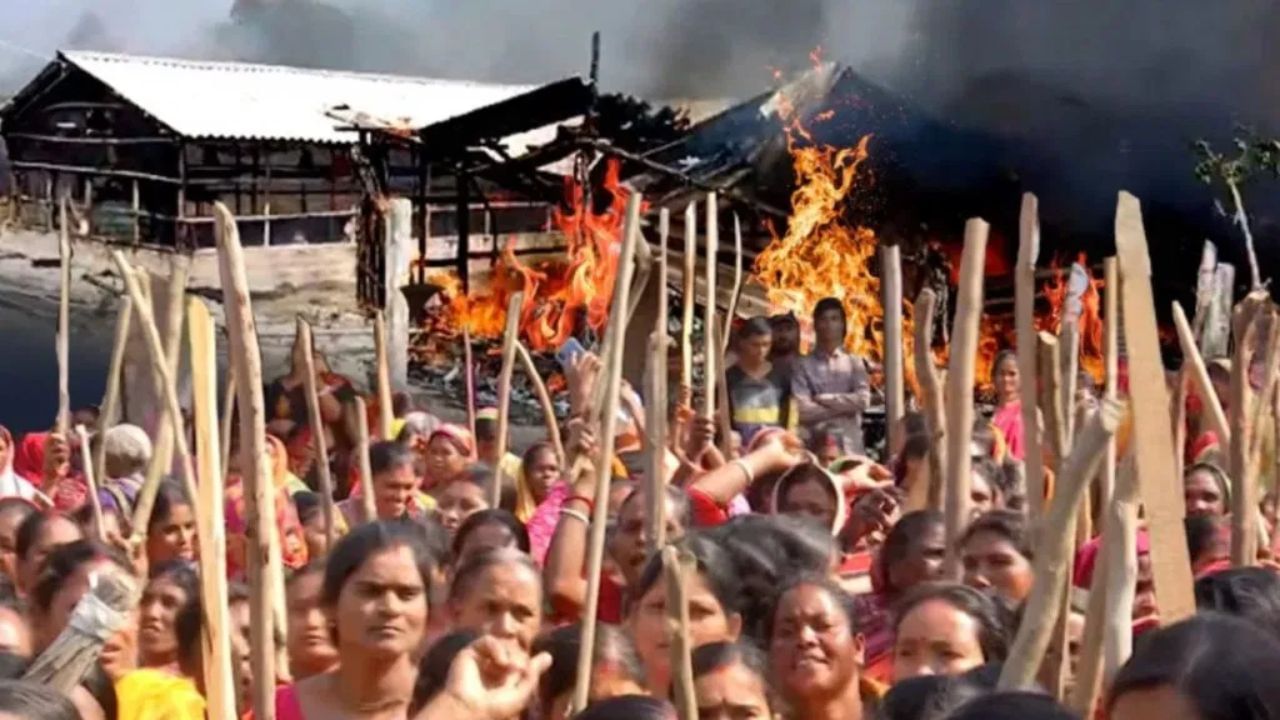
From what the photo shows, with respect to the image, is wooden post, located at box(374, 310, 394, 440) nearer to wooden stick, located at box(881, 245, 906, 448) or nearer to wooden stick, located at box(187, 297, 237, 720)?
wooden stick, located at box(881, 245, 906, 448)

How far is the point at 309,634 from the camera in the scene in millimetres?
3338

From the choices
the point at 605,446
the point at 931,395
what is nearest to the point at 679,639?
the point at 605,446

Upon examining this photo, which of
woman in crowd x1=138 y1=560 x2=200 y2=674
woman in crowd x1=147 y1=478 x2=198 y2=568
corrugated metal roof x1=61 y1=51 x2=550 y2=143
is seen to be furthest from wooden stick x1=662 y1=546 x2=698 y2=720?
corrugated metal roof x1=61 y1=51 x2=550 y2=143

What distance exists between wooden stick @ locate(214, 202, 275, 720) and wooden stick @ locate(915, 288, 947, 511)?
173 cm

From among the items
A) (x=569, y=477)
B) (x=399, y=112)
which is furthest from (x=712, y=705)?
(x=399, y=112)

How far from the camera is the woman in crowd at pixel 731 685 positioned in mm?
2930

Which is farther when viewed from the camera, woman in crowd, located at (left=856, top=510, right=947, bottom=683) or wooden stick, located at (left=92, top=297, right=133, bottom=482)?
wooden stick, located at (left=92, top=297, right=133, bottom=482)

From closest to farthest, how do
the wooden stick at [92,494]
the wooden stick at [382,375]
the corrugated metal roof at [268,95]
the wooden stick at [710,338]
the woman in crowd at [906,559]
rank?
1. the woman in crowd at [906,559]
2. the wooden stick at [92,494]
3. the wooden stick at [710,338]
4. the wooden stick at [382,375]
5. the corrugated metal roof at [268,95]

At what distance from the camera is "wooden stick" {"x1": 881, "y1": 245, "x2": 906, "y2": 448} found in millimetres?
5195

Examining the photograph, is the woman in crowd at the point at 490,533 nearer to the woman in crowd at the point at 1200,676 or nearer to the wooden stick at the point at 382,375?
the wooden stick at the point at 382,375

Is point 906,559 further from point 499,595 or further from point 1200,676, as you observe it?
point 1200,676

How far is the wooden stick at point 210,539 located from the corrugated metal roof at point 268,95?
796 centimetres

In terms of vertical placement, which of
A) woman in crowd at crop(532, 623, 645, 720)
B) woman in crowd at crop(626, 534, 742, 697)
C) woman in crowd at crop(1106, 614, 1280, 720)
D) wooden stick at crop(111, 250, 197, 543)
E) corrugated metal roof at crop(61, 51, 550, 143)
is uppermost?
corrugated metal roof at crop(61, 51, 550, 143)

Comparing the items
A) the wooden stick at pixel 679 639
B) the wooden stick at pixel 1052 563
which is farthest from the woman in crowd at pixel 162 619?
the wooden stick at pixel 1052 563
